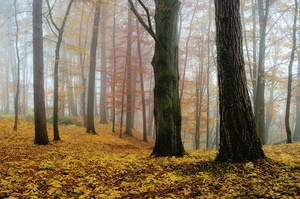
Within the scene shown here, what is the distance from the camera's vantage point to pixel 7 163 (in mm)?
5910

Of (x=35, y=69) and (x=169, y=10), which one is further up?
(x=169, y=10)

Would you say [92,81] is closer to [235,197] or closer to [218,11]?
[218,11]

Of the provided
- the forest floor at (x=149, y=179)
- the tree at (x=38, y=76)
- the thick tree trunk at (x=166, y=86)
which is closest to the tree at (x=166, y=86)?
the thick tree trunk at (x=166, y=86)

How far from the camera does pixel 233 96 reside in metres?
5.09

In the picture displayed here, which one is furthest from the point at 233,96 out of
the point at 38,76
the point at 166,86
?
the point at 38,76

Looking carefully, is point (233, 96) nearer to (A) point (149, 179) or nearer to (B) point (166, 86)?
(B) point (166, 86)

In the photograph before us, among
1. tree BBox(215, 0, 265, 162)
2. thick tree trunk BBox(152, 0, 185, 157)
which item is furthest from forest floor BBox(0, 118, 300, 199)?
thick tree trunk BBox(152, 0, 185, 157)

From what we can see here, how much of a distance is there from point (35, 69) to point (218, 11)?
7434 mm

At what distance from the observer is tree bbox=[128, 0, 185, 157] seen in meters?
7.07

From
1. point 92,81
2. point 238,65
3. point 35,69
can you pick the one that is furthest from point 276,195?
point 92,81

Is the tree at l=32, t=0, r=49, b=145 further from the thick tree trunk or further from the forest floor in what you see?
the thick tree trunk

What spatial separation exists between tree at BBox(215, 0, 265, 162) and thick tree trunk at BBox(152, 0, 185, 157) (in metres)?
2.03

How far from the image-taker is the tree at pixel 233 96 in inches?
198

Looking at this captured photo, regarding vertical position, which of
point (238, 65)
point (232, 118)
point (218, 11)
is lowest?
point (232, 118)
